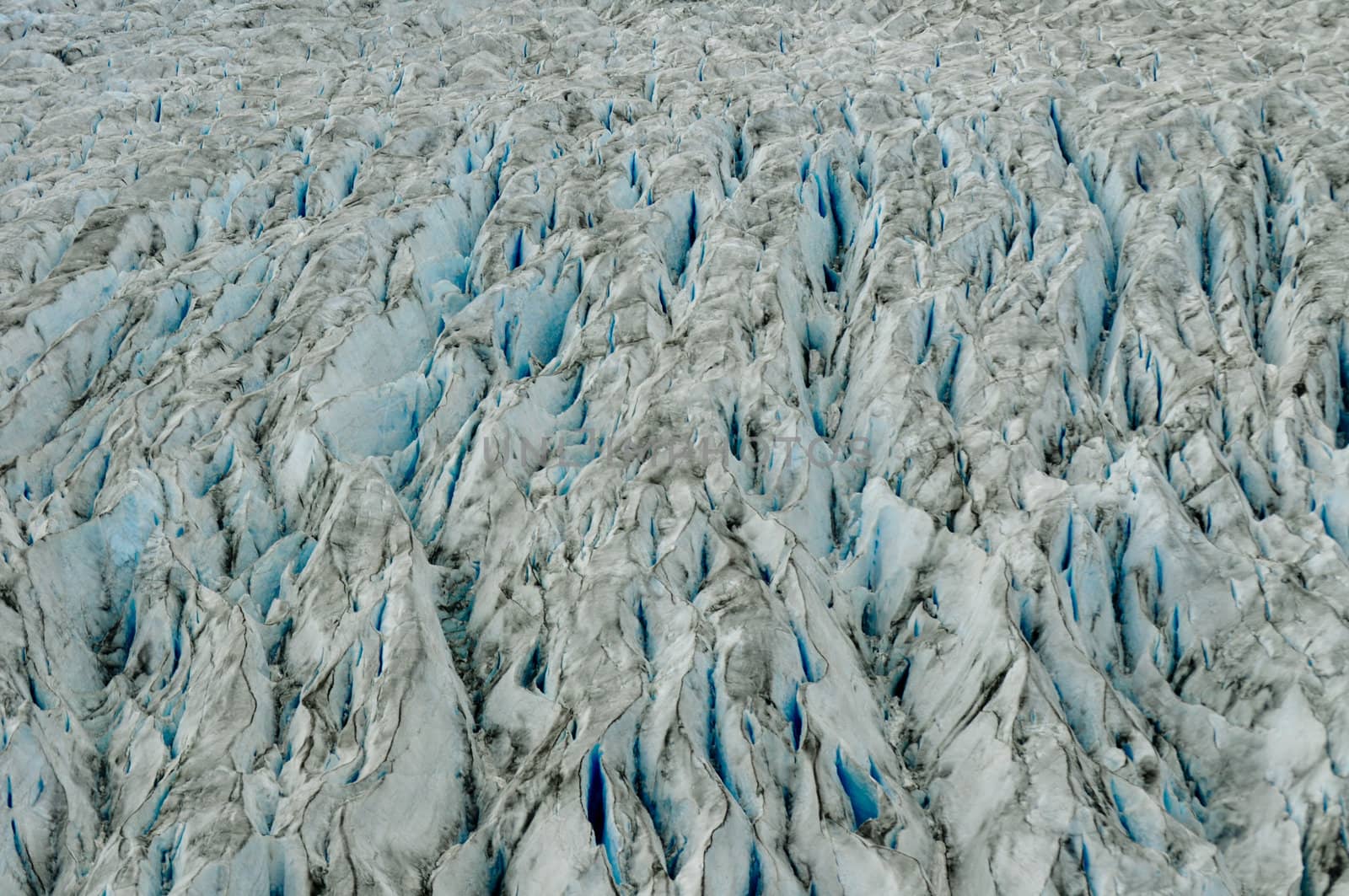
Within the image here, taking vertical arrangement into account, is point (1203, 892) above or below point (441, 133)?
below

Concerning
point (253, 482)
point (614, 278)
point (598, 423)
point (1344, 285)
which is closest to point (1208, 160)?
point (1344, 285)

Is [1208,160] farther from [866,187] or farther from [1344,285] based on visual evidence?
[866,187]

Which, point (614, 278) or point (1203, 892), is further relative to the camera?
point (614, 278)

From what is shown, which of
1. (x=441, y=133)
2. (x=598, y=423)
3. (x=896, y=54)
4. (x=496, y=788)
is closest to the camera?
(x=496, y=788)

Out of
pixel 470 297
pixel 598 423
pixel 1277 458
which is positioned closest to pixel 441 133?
pixel 470 297

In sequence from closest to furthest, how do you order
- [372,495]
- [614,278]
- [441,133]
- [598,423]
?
[372,495]
[598,423]
[614,278]
[441,133]

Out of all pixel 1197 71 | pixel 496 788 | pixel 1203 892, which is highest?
pixel 1197 71
